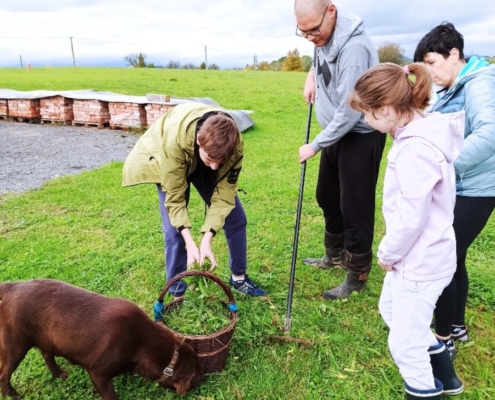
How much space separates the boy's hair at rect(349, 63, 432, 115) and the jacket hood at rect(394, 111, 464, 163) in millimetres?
93

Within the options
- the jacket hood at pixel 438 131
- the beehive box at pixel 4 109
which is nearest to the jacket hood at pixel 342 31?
the jacket hood at pixel 438 131

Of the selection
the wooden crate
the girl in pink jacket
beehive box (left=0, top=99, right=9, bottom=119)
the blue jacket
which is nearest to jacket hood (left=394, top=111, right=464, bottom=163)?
the girl in pink jacket

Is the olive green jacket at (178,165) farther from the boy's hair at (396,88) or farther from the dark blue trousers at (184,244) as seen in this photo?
the boy's hair at (396,88)

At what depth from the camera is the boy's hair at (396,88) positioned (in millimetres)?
2150

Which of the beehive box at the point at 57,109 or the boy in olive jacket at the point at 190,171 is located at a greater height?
the boy in olive jacket at the point at 190,171

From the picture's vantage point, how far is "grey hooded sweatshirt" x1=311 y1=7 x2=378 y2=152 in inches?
127

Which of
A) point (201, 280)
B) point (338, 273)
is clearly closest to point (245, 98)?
point (338, 273)

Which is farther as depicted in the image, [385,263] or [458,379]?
[458,379]

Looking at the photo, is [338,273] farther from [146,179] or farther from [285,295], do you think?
[146,179]

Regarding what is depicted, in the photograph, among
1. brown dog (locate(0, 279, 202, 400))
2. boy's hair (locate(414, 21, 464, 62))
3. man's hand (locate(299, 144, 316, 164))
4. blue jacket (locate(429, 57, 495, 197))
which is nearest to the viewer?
blue jacket (locate(429, 57, 495, 197))

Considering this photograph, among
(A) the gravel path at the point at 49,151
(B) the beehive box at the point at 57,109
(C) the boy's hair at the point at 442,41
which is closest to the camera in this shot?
(C) the boy's hair at the point at 442,41

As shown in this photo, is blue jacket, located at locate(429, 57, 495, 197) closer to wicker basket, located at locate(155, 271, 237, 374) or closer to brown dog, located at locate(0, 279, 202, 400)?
wicker basket, located at locate(155, 271, 237, 374)

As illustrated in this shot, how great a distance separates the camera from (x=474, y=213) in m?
2.69

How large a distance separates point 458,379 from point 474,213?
1.03 m
